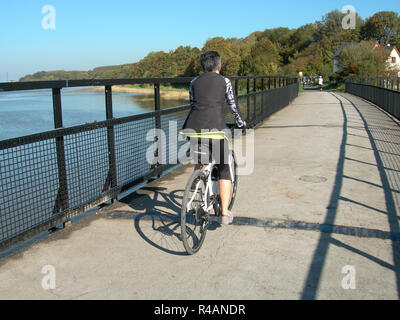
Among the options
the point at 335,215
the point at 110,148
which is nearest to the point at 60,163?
the point at 110,148

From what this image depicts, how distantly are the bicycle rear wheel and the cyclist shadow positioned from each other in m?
0.14

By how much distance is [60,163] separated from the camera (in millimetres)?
4883

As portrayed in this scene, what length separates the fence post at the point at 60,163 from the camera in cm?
476

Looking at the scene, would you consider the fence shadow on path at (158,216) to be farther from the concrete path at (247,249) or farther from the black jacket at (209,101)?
the black jacket at (209,101)

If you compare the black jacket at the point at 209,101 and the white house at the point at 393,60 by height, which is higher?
the white house at the point at 393,60

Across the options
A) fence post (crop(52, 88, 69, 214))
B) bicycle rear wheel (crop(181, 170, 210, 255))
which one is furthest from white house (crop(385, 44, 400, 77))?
fence post (crop(52, 88, 69, 214))

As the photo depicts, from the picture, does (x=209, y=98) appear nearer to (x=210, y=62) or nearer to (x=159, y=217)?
(x=210, y=62)

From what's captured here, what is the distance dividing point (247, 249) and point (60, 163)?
7.11 ft

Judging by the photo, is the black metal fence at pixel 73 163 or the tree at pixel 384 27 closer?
the black metal fence at pixel 73 163

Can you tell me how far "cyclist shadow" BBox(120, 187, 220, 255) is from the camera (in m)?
4.55

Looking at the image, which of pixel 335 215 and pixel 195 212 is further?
pixel 335 215

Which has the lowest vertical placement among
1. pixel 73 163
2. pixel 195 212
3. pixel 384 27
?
pixel 195 212

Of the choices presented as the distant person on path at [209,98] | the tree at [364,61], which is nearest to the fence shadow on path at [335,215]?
the distant person on path at [209,98]

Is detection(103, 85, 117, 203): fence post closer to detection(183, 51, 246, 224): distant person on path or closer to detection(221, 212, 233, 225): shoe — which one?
detection(183, 51, 246, 224): distant person on path
